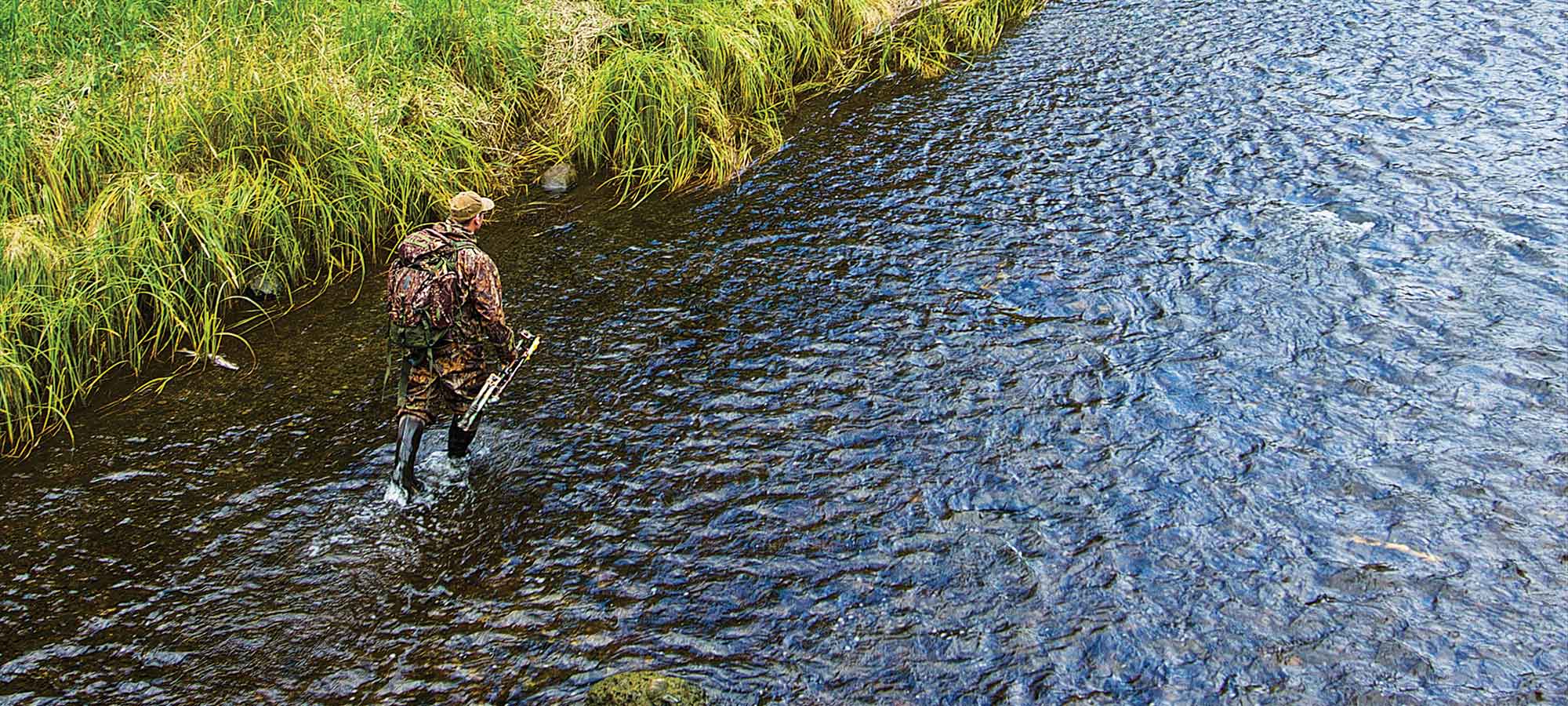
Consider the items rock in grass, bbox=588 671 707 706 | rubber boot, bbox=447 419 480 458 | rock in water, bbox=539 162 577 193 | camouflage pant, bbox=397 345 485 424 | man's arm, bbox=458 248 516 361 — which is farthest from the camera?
rock in water, bbox=539 162 577 193

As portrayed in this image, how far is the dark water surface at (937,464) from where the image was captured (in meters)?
5.83

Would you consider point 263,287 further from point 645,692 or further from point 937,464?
point 645,692

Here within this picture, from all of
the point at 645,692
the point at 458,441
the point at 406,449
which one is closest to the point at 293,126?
the point at 458,441

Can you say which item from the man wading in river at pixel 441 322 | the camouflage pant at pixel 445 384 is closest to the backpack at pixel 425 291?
the man wading in river at pixel 441 322

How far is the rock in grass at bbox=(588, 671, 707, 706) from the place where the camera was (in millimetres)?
5309

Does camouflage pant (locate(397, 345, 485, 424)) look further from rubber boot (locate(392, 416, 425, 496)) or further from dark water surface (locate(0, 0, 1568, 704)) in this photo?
dark water surface (locate(0, 0, 1568, 704))

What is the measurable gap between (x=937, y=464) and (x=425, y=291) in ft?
10.7

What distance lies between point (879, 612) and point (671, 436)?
7.30 feet

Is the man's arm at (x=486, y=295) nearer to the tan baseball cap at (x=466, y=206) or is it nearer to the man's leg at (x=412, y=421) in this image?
the tan baseball cap at (x=466, y=206)

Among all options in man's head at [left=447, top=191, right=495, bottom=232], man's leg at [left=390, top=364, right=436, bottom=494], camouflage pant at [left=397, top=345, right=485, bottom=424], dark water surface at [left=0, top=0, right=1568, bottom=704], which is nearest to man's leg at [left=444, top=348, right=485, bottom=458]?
camouflage pant at [left=397, top=345, right=485, bottom=424]

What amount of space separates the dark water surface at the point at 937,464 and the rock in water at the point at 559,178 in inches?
35.3

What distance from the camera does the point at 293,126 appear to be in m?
10.1

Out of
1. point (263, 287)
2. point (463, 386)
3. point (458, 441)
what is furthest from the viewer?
point (263, 287)

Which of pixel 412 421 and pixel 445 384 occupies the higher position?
pixel 445 384
